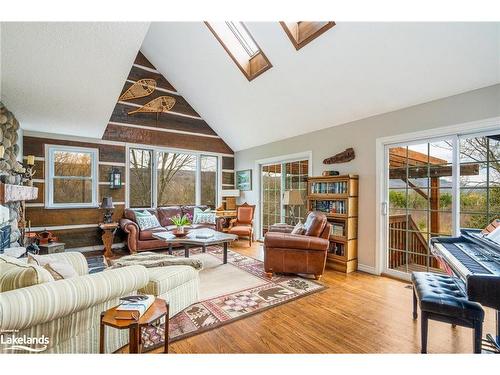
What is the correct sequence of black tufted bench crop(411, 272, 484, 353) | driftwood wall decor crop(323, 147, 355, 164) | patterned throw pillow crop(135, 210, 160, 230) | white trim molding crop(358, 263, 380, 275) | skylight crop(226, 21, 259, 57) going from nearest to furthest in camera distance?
black tufted bench crop(411, 272, 484, 353) < white trim molding crop(358, 263, 380, 275) < driftwood wall decor crop(323, 147, 355, 164) < skylight crop(226, 21, 259, 57) < patterned throw pillow crop(135, 210, 160, 230)

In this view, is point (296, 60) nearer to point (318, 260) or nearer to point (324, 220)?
point (324, 220)

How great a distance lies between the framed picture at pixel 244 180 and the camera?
632cm

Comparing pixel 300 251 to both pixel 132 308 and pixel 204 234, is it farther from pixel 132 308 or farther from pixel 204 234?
pixel 132 308

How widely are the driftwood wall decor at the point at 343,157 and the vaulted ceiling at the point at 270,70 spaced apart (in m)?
0.55

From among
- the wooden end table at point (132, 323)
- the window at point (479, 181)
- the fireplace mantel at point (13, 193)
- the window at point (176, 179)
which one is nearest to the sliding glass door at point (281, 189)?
the window at point (176, 179)

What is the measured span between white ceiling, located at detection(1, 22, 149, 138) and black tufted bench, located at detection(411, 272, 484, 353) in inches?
135

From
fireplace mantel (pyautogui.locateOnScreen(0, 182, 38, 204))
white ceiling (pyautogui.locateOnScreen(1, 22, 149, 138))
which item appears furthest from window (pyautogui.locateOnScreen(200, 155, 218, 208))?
fireplace mantel (pyautogui.locateOnScreen(0, 182, 38, 204))

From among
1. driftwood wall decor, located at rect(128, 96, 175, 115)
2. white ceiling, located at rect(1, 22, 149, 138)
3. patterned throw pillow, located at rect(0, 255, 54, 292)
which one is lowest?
patterned throw pillow, located at rect(0, 255, 54, 292)

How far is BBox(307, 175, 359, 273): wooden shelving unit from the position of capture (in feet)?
12.5

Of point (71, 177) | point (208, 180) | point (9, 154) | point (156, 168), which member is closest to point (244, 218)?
point (208, 180)

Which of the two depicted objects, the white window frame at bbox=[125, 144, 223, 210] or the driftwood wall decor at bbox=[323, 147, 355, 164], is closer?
the driftwood wall decor at bbox=[323, 147, 355, 164]

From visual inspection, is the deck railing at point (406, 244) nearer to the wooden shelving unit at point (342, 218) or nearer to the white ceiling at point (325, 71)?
the wooden shelving unit at point (342, 218)
